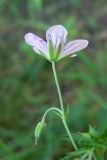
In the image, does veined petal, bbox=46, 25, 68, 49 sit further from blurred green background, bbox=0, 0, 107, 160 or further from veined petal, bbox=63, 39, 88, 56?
blurred green background, bbox=0, 0, 107, 160

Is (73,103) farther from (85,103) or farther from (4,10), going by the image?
(4,10)

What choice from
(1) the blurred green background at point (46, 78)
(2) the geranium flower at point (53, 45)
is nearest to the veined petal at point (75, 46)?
(2) the geranium flower at point (53, 45)

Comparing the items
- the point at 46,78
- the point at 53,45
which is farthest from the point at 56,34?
the point at 46,78

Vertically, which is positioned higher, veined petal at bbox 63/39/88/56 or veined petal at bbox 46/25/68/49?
veined petal at bbox 46/25/68/49

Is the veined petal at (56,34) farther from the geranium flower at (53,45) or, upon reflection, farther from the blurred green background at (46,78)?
the blurred green background at (46,78)

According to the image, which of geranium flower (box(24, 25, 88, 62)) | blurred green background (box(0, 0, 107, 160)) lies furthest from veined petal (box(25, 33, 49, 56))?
blurred green background (box(0, 0, 107, 160))

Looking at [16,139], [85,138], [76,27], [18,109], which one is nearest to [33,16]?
[76,27]
